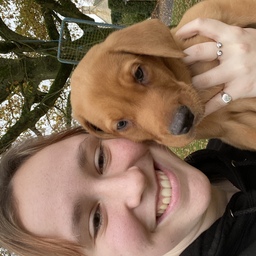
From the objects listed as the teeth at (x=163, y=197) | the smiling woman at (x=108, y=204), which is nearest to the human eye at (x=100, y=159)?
the smiling woman at (x=108, y=204)

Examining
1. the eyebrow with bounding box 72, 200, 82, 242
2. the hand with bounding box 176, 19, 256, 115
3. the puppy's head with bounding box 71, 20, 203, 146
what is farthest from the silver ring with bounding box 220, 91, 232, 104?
the eyebrow with bounding box 72, 200, 82, 242

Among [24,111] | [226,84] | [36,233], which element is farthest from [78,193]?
[24,111]

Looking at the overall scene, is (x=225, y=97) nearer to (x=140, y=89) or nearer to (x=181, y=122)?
(x=181, y=122)

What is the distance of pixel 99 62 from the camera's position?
322cm

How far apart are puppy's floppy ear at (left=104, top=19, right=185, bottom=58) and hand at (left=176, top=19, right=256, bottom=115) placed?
0.97 feet

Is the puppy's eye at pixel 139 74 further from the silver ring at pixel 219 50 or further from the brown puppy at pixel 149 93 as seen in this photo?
the silver ring at pixel 219 50

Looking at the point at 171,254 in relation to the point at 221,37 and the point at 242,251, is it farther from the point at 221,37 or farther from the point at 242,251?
the point at 221,37

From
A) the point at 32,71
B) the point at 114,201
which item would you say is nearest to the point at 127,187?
the point at 114,201

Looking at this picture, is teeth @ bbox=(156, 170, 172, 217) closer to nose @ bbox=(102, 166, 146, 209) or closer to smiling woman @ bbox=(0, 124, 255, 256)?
smiling woman @ bbox=(0, 124, 255, 256)

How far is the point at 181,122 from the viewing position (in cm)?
293

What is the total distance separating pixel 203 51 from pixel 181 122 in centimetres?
64

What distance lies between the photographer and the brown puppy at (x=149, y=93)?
2988 mm

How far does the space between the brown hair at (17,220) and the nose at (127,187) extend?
409 millimetres

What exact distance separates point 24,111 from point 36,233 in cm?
671
